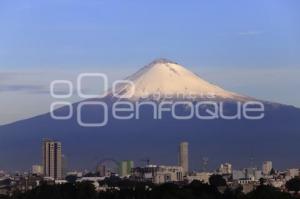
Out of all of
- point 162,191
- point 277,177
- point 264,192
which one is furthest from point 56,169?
point 264,192

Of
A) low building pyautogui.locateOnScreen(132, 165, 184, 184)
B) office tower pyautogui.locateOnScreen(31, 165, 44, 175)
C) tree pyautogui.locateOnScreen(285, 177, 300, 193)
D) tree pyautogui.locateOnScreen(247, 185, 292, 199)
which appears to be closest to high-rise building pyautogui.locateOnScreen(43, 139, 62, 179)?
office tower pyautogui.locateOnScreen(31, 165, 44, 175)

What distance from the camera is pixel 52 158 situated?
45156 mm

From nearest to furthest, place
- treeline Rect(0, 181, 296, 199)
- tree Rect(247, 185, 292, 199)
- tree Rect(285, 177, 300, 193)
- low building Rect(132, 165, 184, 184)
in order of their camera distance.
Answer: tree Rect(247, 185, 292, 199), treeline Rect(0, 181, 296, 199), tree Rect(285, 177, 300, 193), low building Rect(132, 165, 184, 184)

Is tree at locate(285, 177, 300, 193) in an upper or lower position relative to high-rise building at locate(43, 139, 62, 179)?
lower

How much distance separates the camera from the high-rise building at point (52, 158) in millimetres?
44284

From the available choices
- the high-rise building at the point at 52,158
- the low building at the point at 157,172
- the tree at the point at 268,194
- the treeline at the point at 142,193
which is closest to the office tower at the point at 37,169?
the high-rise building at the point at 52,158

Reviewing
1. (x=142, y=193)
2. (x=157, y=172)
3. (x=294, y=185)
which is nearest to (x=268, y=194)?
(x=142, y=193)

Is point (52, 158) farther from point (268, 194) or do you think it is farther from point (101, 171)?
point (268, 194)

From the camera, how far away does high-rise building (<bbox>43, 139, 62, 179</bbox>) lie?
1743 inches

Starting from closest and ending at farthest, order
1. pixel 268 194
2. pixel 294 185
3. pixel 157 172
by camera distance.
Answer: pixel 268 194
pixel 294 185
pixel 157 172

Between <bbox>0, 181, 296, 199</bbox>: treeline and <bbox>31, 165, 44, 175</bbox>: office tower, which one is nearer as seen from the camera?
<bbox>0, 181, 296, 199</bbox>: treeline

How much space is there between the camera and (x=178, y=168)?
152 ft

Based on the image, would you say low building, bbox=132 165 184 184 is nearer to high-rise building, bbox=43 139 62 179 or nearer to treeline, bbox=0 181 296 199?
high-rise building, bbox=43 139 62 179

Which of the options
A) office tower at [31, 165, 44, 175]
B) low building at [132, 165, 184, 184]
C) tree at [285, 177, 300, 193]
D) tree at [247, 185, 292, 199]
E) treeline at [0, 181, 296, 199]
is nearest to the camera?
tree at [247, 185, 292, 199]
